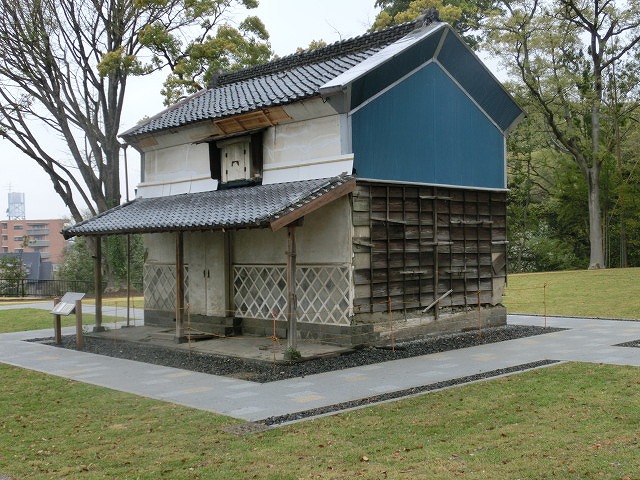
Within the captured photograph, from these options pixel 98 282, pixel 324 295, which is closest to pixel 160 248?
pixel 98 282

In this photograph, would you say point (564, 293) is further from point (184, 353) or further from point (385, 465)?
point (385, 465)

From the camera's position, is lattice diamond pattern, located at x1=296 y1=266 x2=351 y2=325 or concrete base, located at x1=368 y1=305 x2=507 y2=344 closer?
lattice diamond pattern, located at x1=296 y1=266 x2=351 y2=325

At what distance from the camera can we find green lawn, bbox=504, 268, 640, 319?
18.7 metres

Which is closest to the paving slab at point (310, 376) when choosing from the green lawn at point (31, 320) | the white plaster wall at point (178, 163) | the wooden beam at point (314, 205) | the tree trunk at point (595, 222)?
the wooden beam at point (314, 205)

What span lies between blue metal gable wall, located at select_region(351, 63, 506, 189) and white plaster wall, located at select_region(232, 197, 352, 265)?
94 cm

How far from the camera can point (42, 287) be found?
35.9m

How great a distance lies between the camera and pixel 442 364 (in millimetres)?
11047

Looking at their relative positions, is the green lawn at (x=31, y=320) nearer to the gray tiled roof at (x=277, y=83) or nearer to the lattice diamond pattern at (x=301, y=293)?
the lattice diamond pattern at (x=301, y=293)

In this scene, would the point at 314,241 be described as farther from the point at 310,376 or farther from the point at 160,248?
the point at 160,248

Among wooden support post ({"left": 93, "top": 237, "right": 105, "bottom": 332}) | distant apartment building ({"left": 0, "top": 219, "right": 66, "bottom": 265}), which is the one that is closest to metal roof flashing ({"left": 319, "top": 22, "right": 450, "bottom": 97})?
wooden support post ({"left": 93, "top": 237, "right": 105, "bottom": 332})

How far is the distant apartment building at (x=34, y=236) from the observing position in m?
101

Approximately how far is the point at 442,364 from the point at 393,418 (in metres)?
3.84

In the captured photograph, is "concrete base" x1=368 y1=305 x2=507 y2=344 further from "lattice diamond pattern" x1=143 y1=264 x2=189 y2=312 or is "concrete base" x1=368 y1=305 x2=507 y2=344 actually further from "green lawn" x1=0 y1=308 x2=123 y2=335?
"green lawn" x1=0 y1=308 x2=123 y2=335

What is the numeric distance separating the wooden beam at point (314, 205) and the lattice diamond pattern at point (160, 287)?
6091 mm
